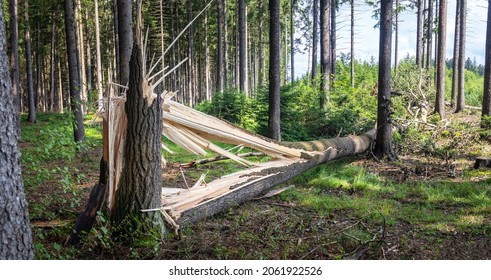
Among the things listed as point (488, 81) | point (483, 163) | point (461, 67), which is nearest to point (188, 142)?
point (483, 163)

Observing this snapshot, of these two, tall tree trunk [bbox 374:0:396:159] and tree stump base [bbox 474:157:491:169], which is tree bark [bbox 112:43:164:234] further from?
tree stump base [bbox 474:157:491:169]

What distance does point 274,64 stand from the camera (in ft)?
34.0

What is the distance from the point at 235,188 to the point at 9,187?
3127mm

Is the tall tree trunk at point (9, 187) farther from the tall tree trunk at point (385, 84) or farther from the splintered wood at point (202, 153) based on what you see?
the tall tree trunk at point (385, 84)

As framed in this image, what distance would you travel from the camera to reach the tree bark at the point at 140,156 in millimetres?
3855

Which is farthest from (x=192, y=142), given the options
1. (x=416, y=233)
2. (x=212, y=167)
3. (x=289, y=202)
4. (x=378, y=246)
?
(x=212, y=167)

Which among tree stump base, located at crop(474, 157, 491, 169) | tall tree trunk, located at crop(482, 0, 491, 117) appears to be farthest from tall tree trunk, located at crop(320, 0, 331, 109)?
tree stump base, located at crop(474, 157, 491, 169)

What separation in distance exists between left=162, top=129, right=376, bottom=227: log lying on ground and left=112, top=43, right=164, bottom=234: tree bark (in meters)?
0.28

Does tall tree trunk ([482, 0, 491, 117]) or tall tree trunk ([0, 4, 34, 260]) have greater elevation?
tall tree trunk ([482, 0, 491, 117])

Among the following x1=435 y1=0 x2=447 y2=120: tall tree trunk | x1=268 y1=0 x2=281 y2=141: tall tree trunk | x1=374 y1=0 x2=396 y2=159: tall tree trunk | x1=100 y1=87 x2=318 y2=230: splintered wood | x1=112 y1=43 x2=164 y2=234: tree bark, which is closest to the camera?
x1=112 y1=43 x2=164 y2=234: tree bark

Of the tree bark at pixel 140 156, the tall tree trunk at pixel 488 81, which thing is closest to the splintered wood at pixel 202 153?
the tree bark at pixel 140 156

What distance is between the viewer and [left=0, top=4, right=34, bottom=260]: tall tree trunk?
2.51m

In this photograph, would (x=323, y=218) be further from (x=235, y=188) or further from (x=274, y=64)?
(x=274, y=64)

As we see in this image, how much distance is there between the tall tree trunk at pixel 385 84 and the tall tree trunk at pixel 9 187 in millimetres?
8179
